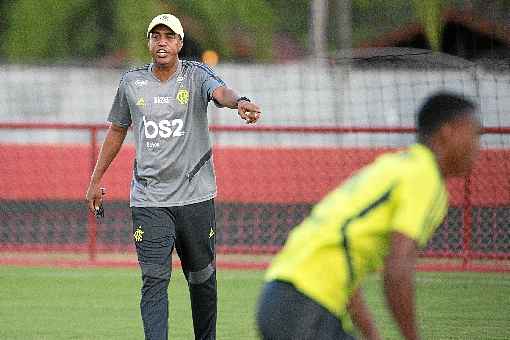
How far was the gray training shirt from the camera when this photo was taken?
7535mm

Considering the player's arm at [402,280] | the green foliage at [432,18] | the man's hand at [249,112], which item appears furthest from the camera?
the green foliage at [432,18]

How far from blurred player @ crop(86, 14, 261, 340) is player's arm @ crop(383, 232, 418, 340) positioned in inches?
131

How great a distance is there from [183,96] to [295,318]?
11.1 feet

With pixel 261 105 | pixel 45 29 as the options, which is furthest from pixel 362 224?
pixel 45 29

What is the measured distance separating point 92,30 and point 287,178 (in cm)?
909

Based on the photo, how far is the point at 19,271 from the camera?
1333 cm

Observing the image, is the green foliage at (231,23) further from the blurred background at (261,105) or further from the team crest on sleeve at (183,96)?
the team crest on sleeve at (183,96)

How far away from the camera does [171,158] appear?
752 centimetres

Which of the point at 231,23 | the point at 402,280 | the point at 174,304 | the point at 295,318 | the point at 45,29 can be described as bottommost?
the point at 174,304

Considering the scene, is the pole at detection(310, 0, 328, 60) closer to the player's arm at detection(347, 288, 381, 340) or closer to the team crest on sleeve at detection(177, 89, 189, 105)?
the team crest on sleeve at detection(177, 89, 189, 105)

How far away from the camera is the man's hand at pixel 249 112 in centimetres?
671

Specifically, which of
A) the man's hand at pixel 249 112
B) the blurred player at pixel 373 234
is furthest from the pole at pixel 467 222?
the blurred player at pixel 373 234

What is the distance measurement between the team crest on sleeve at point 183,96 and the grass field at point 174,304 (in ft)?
7.74

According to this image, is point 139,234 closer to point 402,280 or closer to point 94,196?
point 94,196
